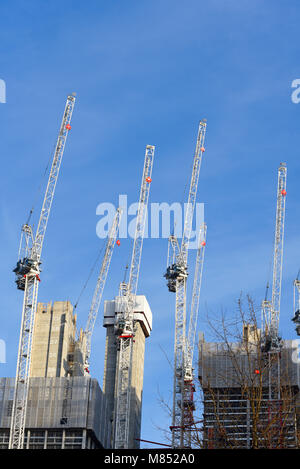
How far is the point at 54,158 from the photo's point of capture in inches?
7269

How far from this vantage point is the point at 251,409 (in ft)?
110

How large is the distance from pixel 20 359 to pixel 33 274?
17.8m

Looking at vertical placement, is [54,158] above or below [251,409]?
above

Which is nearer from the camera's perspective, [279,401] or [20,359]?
[279,401]

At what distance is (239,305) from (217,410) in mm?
5184
